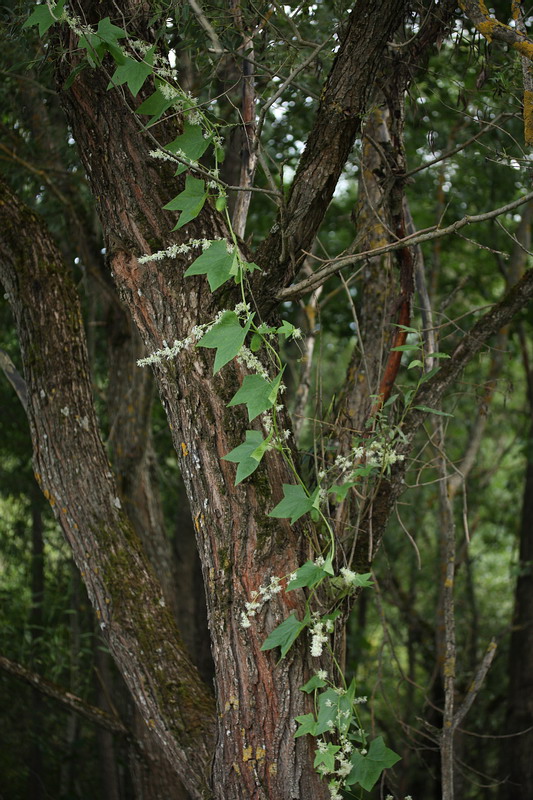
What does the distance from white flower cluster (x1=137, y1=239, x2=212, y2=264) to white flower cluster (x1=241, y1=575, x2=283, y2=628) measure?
80 centimetres

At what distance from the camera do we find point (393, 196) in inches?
91.2

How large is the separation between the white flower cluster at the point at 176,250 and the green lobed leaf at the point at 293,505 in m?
0.61

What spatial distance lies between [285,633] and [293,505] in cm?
29

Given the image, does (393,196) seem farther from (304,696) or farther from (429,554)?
(429,554)

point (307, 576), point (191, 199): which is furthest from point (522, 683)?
point (191, 199)

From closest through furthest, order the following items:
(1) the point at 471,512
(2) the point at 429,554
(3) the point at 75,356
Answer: (3) the point at 75,356, (1) the point at 471,512, (2) the point at 429,554

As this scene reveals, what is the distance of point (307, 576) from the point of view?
1.63 m

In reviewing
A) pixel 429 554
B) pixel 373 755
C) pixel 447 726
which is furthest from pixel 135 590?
pixel 429 554

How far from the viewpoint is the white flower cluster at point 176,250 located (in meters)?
1.75

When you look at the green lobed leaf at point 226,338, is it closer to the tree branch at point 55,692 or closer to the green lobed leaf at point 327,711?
the green lobed leaf at point 327,711

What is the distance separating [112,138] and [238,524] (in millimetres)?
1047

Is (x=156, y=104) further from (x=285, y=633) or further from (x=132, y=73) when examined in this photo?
(x=285, y=633)

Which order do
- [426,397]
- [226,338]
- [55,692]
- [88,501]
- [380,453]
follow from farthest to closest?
[55,692], [88,501], [426,397], [380,453], [226,338]

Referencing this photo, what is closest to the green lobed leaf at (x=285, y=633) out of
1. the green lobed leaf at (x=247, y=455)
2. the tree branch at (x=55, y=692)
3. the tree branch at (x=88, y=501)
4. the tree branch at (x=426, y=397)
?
the green lobed leaf at (x=247, y=455)
